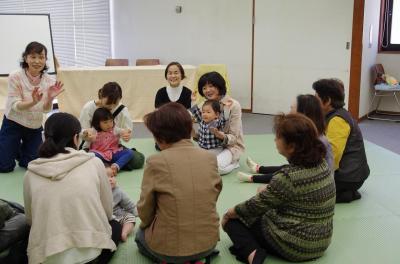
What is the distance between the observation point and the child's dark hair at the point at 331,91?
285 cm

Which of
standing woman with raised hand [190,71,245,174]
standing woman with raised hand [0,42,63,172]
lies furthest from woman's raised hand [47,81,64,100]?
standing woman with raised hand [190,71,245,174]

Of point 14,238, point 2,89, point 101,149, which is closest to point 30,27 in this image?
point 2,89

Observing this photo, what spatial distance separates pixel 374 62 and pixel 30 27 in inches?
176

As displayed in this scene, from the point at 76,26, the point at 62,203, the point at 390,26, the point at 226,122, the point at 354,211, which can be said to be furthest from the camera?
the point at 76,26

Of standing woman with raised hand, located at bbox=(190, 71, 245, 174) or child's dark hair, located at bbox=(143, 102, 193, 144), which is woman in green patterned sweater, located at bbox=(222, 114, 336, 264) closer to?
child's dark hair, located at bbox=(143, 102, 193, 144)

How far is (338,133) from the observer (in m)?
2.85

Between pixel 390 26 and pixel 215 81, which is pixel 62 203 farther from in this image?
pixel 390 26

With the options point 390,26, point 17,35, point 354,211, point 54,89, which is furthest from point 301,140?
point 390,26

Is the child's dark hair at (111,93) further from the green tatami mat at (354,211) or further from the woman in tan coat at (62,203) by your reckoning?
the woman in tan coat at (62,203)

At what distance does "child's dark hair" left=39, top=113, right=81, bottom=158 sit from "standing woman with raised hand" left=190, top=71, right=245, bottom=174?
1661 millimetres

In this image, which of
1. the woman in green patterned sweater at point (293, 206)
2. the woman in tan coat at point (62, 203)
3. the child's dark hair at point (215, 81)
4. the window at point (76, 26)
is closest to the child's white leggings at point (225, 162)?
the child's dark hair at point (215, 81)

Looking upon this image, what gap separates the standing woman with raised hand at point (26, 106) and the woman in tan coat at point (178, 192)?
1.80m

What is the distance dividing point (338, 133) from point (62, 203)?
182 centimetres

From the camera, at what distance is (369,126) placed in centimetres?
552
